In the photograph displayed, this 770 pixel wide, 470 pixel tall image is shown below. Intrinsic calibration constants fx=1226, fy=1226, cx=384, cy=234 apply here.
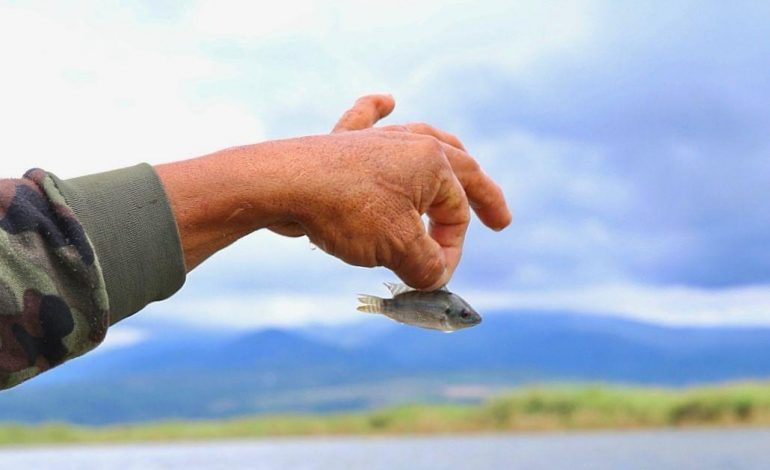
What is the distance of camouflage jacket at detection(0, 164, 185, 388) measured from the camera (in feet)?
8.87

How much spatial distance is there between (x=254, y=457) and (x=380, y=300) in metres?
56.5

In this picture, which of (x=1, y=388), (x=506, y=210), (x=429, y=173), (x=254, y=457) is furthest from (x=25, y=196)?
(x=254, y=457)

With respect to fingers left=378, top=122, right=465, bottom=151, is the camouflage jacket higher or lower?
lower

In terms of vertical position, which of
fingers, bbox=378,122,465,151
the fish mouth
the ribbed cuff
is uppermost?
fingers, bbox=378,122,465,151

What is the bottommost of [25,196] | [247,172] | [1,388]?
[1,388]

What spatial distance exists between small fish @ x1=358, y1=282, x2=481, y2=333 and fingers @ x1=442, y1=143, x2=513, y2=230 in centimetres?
31

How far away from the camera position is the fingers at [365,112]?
3822 millimetres

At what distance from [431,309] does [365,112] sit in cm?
66

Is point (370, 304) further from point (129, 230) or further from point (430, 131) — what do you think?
point (129, 230)

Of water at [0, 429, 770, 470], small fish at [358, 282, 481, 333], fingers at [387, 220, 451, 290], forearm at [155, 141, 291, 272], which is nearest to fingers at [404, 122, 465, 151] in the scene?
fingers at [387, 220, 451, 290]

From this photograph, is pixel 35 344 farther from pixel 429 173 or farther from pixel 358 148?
pixel 429 173

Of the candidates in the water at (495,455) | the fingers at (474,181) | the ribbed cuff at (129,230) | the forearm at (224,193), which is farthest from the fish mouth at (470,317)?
the water at (495,455)

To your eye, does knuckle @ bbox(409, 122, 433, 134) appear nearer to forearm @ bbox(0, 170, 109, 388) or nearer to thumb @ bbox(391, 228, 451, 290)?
thumb @ bbox(391, 228, 451, 290)

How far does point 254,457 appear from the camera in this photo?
194 feet
